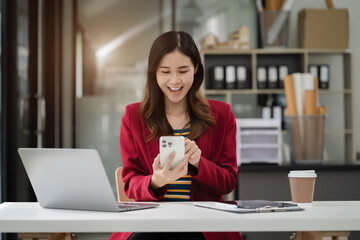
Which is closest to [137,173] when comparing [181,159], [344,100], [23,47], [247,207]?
[181,159]

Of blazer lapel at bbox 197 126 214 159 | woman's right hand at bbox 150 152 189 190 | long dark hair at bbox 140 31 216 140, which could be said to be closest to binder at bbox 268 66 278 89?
long dark hair at bbox 140 31 216 140

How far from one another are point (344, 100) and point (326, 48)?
524 millimetres

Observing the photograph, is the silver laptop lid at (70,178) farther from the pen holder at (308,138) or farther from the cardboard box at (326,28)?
the cardboard box at (326,28)

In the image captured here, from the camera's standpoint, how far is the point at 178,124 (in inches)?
77.0

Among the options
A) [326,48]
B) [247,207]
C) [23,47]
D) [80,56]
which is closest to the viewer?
[247,207]

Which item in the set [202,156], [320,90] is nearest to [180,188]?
[202,156]

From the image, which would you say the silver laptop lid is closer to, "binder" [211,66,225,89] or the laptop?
the laptop

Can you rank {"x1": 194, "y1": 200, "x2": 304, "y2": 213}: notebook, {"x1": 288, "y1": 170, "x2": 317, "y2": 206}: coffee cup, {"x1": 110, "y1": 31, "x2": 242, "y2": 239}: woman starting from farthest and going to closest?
{"x1": 110, "y1": 31, "x2": 242, "y2": 239}: woman
{"x1": 288, "y1": 170, "x2": 317, "y2": 206}: coffee cup
{"x1": 194, "y1": 200, "x2": 304, "y2": 213}: notebook

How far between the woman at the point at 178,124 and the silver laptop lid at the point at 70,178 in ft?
1.17

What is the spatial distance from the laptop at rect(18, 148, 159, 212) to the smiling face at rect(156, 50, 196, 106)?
542 mm

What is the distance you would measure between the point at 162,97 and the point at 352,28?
3.49 m

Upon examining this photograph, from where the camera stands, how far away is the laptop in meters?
1.30

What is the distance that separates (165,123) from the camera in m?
1.92

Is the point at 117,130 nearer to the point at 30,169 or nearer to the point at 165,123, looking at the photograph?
the point at 165,123
